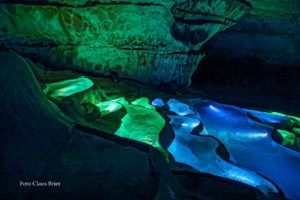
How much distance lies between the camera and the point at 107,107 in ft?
Result: 10.4

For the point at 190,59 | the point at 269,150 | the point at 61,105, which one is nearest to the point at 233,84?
the point at 190,59

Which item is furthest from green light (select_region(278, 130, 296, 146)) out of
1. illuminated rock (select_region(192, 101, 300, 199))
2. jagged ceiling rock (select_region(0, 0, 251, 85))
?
jagged ceiling rock (select_region(0, 0, 251, 85))

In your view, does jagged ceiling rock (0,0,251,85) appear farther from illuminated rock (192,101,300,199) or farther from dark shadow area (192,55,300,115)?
dark shadow area (192,55,300,115)

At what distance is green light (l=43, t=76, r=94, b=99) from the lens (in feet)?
9.64

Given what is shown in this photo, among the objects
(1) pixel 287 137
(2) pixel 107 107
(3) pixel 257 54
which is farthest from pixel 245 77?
(2) pixel 107 107

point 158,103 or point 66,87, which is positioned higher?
point 66,87

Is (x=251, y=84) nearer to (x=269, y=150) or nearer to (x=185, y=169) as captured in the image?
(x=269, y=150)

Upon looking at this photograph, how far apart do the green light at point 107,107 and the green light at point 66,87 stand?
28cm

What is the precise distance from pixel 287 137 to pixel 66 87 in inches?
111

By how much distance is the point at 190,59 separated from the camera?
195 inches

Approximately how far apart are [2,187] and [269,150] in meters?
2.77

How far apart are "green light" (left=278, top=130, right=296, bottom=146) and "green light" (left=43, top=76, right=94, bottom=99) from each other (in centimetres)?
252

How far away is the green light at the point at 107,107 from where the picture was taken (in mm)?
3076

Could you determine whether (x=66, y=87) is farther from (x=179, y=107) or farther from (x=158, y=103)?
(x=179, y=107)
